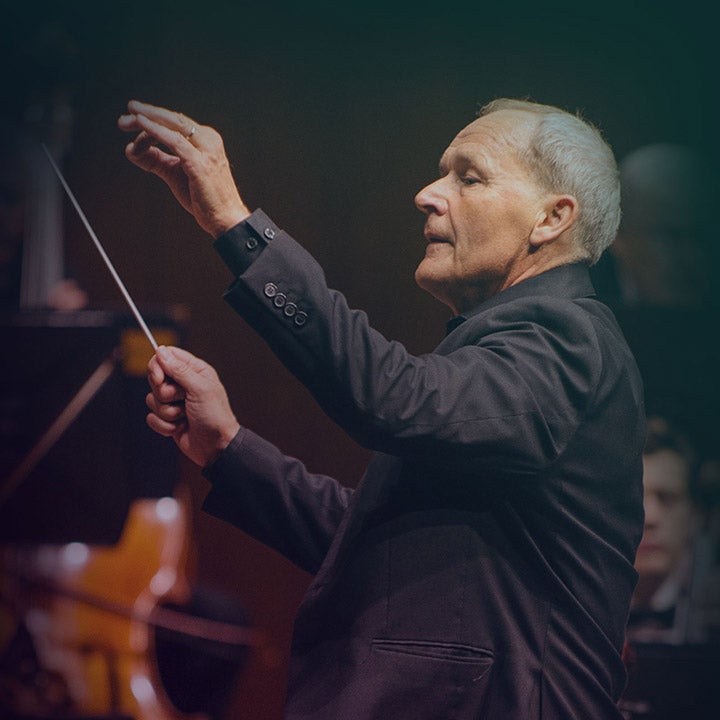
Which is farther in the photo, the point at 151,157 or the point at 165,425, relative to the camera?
the point at 165,425

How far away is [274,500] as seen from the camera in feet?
4.63

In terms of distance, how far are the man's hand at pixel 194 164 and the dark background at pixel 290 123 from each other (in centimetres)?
66

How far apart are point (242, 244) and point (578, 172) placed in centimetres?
57

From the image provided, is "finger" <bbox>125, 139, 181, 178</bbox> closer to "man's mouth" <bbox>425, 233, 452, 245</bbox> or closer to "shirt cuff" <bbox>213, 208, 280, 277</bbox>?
"shirt cuff" <bbox>213, 208, 280, 277</bbox>

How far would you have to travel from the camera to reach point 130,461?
1.69 m

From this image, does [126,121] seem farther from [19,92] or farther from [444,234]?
[19,92]

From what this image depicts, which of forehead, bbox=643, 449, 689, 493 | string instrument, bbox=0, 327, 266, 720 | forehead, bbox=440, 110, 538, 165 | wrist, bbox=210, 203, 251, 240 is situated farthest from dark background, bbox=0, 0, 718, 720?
wrist, bbox=210, 203, 251, 240

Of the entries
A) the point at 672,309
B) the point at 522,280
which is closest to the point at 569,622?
the point at 522,280

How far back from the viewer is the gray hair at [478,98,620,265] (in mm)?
1426

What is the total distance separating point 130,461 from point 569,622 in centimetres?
82

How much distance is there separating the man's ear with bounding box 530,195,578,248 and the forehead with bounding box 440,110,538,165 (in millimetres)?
89

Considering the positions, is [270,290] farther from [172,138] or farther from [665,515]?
[665,515]

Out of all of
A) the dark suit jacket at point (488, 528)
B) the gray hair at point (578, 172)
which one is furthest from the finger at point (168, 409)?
the gray hair at point (578, 172)

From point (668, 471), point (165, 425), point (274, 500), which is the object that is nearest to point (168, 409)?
point (165, 425)
